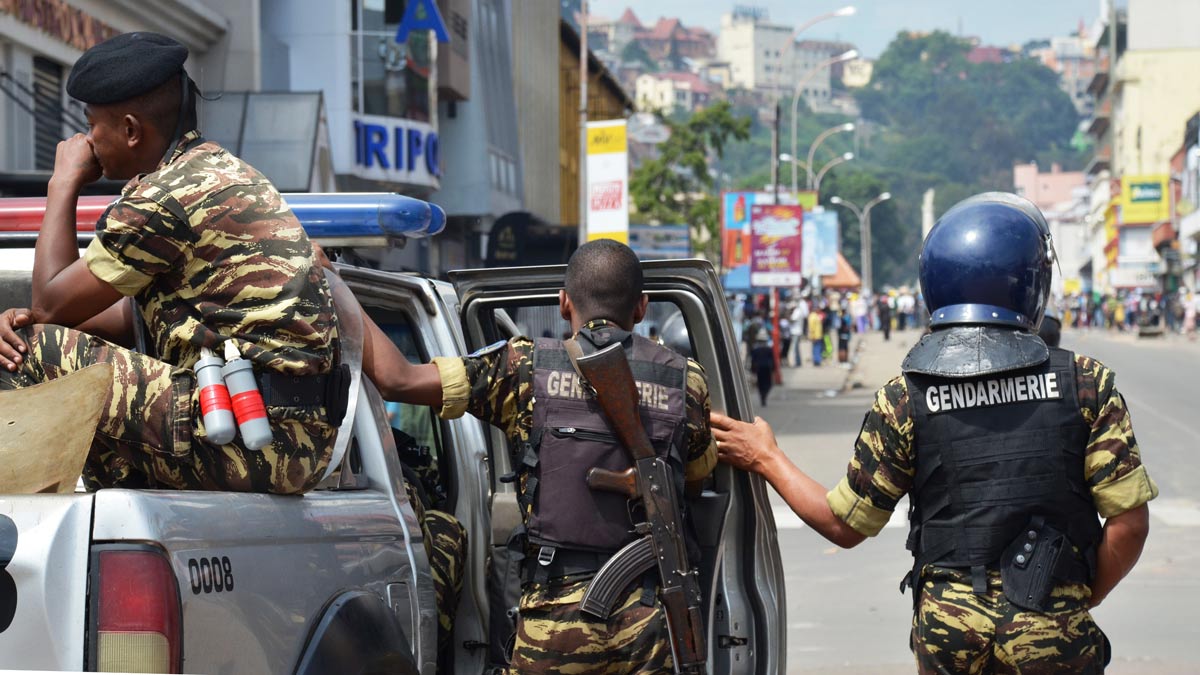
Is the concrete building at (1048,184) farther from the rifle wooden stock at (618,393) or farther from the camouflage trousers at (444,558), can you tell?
the rifle wooden stock at (618,393)

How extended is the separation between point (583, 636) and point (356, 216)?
3.81 feet

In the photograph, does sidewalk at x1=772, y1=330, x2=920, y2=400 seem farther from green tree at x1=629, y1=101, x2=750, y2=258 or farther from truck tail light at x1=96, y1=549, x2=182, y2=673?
truck tail light at x1=96, y1=549, x2=182, y2=673

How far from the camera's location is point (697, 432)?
12.9 ft

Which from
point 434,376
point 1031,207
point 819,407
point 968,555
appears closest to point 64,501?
point 434,376

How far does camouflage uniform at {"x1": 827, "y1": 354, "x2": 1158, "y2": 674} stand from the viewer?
11.0ft

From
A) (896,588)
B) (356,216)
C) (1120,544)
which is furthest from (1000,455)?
(896,588)

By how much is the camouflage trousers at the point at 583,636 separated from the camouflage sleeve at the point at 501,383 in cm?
40

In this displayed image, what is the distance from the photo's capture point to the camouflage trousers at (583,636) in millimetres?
3746

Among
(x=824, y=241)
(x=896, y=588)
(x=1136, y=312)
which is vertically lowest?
(x=1136, y=312)

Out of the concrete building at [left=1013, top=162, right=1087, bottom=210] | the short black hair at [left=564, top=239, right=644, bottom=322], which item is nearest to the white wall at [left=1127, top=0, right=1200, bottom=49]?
the concrete building at [left=1013, top=162, right=1087, bottom=210]

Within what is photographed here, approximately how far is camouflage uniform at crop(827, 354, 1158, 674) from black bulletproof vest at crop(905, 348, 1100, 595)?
3 centimetres

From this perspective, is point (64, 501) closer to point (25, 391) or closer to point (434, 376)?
point (25, 391)

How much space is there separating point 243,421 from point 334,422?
13.1 inches

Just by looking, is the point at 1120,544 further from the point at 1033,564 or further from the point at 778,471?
the point at 778,471
